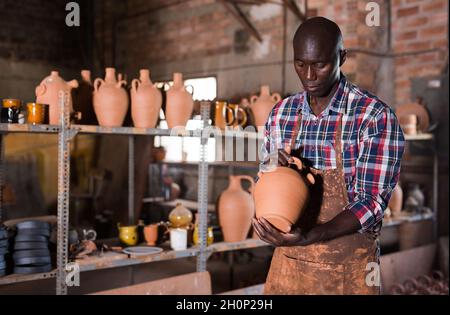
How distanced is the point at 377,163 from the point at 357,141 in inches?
5.2

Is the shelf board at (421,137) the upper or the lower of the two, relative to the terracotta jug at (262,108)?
lower

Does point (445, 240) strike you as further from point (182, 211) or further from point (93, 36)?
point (93, 36)

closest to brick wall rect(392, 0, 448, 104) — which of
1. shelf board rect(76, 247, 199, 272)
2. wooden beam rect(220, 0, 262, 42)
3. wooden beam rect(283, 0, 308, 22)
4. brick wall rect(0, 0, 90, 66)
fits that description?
wooden beam rect(283, 0, 308, 22)

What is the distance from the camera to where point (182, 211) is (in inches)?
141

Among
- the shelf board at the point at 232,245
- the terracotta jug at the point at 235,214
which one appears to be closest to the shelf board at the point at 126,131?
the terracotta jug at the point at 235,214

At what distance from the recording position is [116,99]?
3.11m

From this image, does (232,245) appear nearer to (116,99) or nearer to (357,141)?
(116,99)

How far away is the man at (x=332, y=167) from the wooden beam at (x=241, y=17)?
11.2 ft

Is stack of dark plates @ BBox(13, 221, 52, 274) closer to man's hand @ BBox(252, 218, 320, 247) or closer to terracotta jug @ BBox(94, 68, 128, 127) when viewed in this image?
terracotta jug @ BBox(94, 68, 128, 127)

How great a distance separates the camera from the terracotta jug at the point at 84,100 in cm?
312

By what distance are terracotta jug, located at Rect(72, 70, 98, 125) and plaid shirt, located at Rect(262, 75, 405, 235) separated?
59.2 inches

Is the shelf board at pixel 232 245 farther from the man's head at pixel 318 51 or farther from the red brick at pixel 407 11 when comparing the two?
the red brick at pixel 407 11
